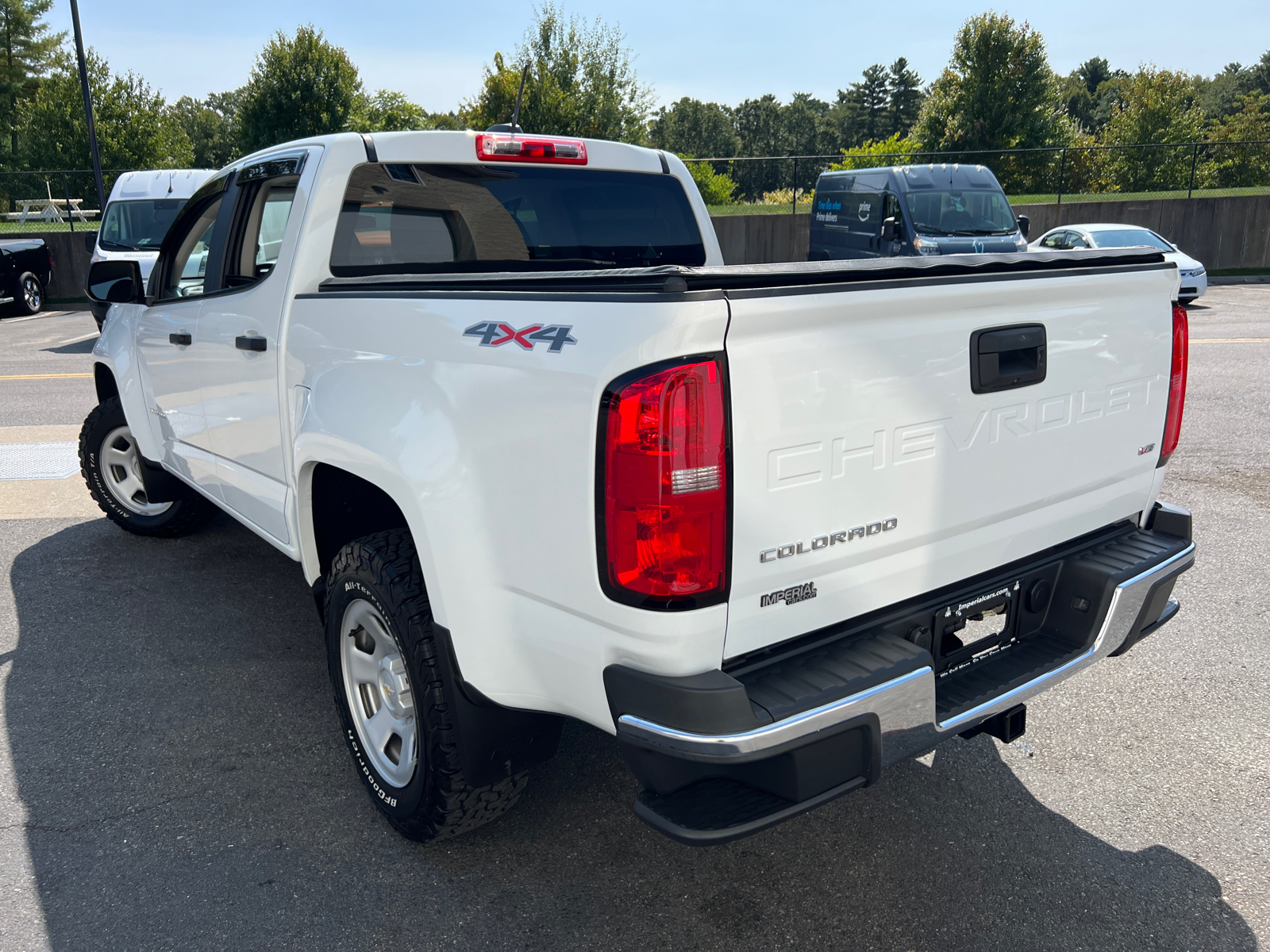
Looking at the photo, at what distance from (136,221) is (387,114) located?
41948mm

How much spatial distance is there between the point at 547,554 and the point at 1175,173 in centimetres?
2810

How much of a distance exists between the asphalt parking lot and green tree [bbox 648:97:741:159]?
3899 inches

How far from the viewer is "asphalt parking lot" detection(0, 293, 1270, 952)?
98.5 inches

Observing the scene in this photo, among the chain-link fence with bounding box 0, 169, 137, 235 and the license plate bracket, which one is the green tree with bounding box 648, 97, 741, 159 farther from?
the license plate bracket

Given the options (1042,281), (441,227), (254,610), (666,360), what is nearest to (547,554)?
(666,360)

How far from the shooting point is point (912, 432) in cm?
226

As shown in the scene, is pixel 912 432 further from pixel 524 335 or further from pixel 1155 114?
pixel 1155 114

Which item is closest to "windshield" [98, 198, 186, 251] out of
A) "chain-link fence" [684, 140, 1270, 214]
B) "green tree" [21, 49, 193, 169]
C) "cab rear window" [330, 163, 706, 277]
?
"cab rear window" [330, 163, 706, 277]

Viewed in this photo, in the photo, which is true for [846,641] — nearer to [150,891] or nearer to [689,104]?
[150,891]

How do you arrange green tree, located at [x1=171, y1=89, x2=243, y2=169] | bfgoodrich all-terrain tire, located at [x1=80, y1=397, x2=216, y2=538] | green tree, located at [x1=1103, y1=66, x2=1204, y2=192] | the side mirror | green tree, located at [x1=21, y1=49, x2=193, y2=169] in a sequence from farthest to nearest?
green tree, located at [x1=171, y1=89, x2=243, y2=169], green tree, located at [x1=1103, y1=66, x2=1204, y2=192], green tree, located at [x1=21, y1=49, x2=193, y2=169], bfgoodrich all-terrain tire, located at [x1=80, y1=397, x2=216, y2=538], the side mirror

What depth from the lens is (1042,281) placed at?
2.46 metres

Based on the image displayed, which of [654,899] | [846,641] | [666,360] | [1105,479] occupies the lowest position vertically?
[654,899]

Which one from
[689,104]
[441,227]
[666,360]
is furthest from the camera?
[689,104]

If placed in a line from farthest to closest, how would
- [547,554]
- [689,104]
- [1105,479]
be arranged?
[689,104] → [1105,479] → [547,554]
